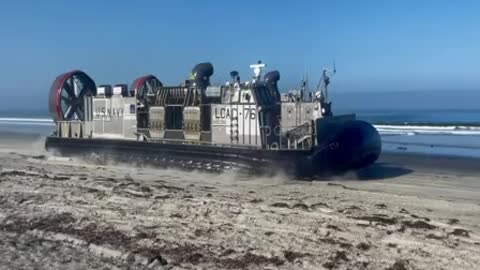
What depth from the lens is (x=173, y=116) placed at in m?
13.9

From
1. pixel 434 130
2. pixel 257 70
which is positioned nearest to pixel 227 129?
pixel 257 70

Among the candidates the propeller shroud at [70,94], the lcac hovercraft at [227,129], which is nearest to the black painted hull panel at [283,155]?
the lcac hovercraft at [227,129]

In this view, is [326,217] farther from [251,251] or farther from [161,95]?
[161,95]

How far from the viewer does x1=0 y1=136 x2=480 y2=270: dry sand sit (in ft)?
18.7

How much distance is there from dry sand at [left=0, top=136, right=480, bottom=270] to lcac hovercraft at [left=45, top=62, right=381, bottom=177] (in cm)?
51

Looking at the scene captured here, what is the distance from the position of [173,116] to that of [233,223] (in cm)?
704

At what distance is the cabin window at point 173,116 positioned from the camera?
1371 centimetres

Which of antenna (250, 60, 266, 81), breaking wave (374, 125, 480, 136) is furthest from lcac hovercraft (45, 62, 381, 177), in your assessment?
breaking wave (374, 125, 480, 136)

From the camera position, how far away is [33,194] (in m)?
9.40

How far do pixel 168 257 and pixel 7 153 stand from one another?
13.8 meters

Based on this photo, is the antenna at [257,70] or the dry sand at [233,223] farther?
the antenna at [257,70]

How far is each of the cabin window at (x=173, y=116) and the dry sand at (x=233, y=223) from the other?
2232mm

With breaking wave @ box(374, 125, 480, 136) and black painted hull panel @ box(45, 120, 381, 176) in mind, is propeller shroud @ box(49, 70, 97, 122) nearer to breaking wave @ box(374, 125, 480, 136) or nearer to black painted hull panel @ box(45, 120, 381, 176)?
black painted hull panel @ box(45, 120, 381, 176)

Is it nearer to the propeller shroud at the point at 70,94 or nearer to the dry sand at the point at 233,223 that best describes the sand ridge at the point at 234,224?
the dry sand at the point at 233,223
